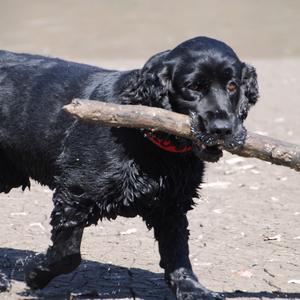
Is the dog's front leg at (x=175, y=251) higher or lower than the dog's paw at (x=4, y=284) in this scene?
higher

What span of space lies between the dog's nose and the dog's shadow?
1.53 meters

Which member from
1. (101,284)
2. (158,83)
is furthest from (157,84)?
(101,284)

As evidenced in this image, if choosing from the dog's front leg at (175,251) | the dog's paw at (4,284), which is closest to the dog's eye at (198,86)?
the dog's front leg at (175,251)

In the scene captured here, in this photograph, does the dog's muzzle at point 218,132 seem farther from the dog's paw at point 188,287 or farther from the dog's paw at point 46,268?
the dog's paw at point 46,268

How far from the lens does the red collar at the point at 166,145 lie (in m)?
4.96

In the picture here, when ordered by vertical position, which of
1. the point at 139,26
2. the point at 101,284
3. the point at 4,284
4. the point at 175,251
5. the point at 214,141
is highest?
the point at 139,26

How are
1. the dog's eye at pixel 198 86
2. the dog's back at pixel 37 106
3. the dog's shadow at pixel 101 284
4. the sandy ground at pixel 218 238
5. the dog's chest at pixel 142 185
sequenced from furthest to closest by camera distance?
the sandy ground at pixel 218 238 < the dog's shadow at pixel 101 284 < the dog's back at pixel 37 106 < the dog's chest at pixel 142 185 < the dog's eye at pixel 198 86

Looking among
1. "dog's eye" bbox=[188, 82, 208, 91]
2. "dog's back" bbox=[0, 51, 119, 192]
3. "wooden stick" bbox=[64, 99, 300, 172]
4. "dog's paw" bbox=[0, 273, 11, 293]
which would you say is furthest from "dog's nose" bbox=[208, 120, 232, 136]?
"dog's paw" bbox=[0, 273, 11, 293]

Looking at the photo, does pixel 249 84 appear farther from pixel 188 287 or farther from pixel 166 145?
pixel 188 287

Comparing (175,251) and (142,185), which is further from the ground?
(142,185)

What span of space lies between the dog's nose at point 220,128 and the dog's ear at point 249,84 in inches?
21.5

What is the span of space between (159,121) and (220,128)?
0.39 meters

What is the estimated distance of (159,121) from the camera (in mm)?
4711

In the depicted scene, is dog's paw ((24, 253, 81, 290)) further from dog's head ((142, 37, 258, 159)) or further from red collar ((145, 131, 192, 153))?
dog's head ((142, 37, 258, 159))
